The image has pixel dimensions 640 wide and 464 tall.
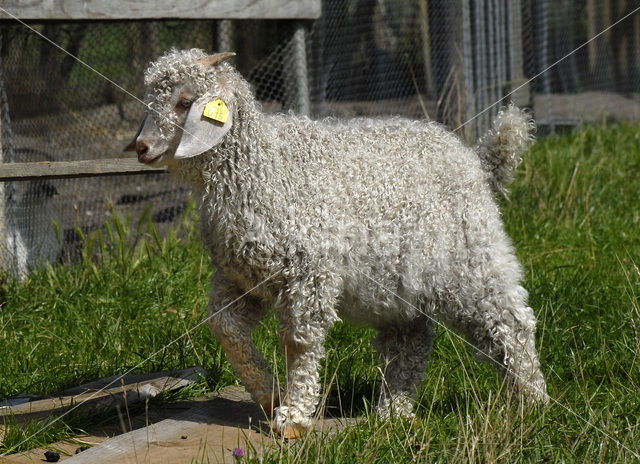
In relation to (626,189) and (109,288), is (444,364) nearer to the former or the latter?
(109,288)

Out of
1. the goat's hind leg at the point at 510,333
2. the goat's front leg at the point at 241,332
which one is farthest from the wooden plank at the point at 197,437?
the goat's hind leg at the point at 510,333

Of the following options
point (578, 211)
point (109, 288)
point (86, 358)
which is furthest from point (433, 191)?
point (578, 211)

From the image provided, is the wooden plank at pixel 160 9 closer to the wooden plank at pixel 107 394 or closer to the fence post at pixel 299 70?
the fence post at pixel 299 70

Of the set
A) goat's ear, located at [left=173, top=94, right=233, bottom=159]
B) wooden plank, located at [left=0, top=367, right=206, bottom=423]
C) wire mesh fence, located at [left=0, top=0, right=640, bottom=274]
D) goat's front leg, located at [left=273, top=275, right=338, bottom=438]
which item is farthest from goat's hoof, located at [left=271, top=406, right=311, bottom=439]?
wire mesh fence, located at [left=0, top=0, right=640, bottom=274]

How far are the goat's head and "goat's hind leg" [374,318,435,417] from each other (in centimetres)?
117

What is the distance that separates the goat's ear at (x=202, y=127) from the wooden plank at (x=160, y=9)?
78.6 inches

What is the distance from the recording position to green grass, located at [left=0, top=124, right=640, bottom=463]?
9.61 feet

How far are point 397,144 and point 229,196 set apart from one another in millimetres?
709

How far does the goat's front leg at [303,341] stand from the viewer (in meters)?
3.08

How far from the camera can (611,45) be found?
10.5 meters

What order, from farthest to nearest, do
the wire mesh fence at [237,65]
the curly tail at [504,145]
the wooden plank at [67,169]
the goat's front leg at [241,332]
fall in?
the wire mesh fence at [237,65]
the wooden plank at [67,169]
the curly tail at [504,145]
the goat's front leg at [241,332]

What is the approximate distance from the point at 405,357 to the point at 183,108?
4.42 ft

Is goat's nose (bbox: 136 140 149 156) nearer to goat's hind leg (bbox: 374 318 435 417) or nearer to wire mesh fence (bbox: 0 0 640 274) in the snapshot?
goat's hind leg (bbox: 374 318 435 417)

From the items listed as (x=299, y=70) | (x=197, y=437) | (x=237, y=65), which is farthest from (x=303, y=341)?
(x=237, y=65)
